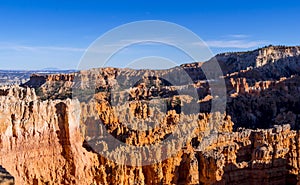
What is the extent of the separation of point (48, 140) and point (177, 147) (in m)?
5.62

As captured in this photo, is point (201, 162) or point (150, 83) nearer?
point (201, 162)

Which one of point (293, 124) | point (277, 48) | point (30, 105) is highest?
point (277, 48)

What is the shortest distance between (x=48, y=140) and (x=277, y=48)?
7378 centimetres

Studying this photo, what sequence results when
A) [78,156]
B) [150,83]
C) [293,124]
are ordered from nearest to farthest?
[78,156]
[293,124]
[150,83]

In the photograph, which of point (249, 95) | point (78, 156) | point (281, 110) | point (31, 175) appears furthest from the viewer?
point (249, 95)

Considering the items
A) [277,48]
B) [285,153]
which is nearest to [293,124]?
[285,153]

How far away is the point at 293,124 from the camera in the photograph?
2809 centimetres

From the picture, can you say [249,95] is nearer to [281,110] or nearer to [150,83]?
[281,110]

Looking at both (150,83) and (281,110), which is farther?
(150,83)

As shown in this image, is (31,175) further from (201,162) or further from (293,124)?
(293,124)

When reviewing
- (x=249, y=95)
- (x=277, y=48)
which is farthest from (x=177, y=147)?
(x=277, y=48)

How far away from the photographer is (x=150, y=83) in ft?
198

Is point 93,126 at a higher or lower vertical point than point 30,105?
lower

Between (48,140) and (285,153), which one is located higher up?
Answer: (48,140)
